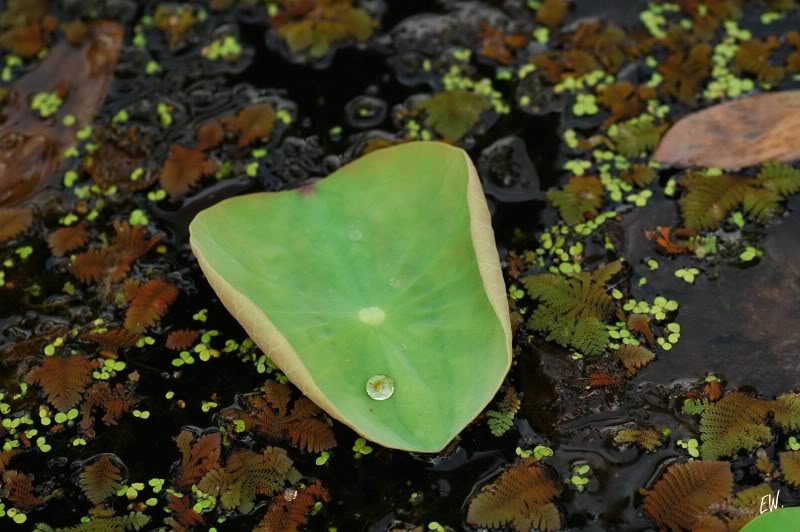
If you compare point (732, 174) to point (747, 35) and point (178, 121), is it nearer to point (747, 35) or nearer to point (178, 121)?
point (747, 35)

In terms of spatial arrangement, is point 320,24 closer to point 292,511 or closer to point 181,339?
point 181,339

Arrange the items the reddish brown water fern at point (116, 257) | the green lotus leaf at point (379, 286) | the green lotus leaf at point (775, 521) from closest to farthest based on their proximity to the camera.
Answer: the green lotus leaf at point (775, 521)
the green lotus leaf at point (379, 286)
the reddish brown water fern at point (116, 257)

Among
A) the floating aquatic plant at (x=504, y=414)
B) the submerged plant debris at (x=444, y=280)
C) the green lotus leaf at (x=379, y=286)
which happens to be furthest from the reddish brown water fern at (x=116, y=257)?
the floating aquatic plant at (x=504, y=414)

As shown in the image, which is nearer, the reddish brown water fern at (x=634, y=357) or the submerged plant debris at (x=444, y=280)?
the submerged plant debris at (x=444, y=280)

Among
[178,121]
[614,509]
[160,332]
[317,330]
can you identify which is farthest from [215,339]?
[614,509]

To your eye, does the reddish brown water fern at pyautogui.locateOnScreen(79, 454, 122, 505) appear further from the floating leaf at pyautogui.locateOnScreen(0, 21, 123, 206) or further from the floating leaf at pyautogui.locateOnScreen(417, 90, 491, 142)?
the floating leaf at pyautogui.locateOnScreen(417, 90, 491, 142)

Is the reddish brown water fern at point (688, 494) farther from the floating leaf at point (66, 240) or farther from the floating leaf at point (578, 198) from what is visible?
the floating leaf at point (66, 240)

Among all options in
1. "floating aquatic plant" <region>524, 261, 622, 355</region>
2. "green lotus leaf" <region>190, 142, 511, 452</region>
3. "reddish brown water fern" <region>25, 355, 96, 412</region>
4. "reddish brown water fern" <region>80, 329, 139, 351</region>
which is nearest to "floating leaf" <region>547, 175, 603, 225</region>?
"floating aquatic plant" <region>524, 261, 622, 355</region>
